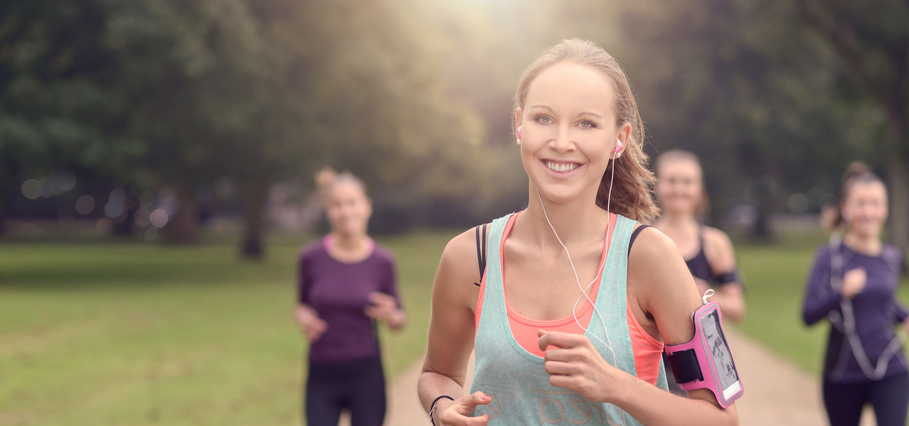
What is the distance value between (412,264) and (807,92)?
49.8ft

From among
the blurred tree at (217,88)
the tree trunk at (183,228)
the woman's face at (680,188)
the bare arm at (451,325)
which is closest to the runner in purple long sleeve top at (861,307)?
the woman's face at (680,188)

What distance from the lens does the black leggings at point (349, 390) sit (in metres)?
4.69

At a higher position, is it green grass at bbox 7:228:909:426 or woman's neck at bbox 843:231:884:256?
woman's neck at bbox 843:231:884:256

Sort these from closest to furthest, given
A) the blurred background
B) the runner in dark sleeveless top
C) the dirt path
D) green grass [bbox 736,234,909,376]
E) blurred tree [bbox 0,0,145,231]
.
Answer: the runner in dark sleeveless top → the dirt path → the blurred background → green grass [bbox 736,234,909,376] → blurred tree [bbox 0,0,145,231]

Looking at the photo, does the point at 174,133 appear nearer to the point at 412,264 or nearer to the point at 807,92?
the point at 412,264

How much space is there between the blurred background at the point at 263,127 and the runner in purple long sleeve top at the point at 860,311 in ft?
16.9

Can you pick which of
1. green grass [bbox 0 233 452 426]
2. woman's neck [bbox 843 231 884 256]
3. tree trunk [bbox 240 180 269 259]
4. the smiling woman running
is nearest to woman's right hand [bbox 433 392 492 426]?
the smiling woman running

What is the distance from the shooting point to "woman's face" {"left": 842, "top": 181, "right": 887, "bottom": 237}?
469 cm

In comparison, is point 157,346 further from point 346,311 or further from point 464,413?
point 464,413

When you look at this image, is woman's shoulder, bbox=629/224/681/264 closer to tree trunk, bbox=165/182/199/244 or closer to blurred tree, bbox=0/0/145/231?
blurred tree, bbox=0/0/145/231

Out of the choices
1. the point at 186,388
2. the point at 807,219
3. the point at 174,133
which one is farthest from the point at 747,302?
the point at 807,219

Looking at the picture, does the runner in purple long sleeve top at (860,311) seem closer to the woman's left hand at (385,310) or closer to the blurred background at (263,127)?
the woman's left hand at (385,310)

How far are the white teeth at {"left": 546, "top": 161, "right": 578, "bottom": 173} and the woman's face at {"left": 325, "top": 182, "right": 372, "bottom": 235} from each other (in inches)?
124

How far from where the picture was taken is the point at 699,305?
1888 mm
